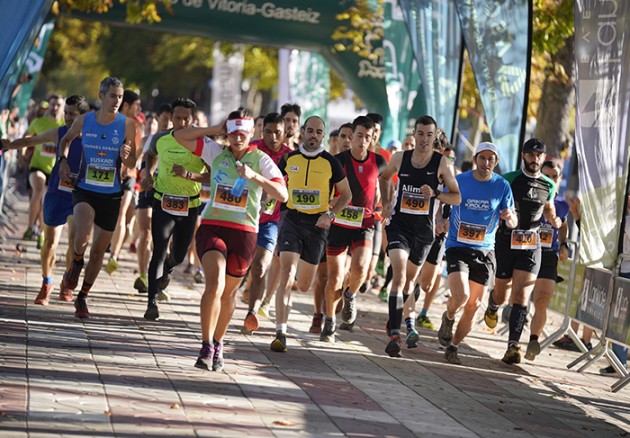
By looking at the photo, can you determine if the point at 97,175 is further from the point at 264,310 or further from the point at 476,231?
the point at 476,231

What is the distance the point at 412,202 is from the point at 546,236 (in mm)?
1893

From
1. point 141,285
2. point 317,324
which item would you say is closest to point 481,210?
point 317,324

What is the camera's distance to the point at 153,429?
282 inches

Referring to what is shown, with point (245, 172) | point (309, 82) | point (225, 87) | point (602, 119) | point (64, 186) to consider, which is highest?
point (225, 87)

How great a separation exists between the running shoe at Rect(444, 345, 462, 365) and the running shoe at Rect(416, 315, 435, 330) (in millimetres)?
2861

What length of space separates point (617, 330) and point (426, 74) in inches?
290

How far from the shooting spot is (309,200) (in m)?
11.7

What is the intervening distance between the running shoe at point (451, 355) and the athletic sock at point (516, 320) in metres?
0.73

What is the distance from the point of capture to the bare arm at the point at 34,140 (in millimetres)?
11922

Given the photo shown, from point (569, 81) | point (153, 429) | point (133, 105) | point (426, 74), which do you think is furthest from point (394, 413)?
point (569, 81)

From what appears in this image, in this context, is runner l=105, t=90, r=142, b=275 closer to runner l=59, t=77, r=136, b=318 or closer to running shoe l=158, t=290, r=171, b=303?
running shoe l=158, t=290, r=171, b=303

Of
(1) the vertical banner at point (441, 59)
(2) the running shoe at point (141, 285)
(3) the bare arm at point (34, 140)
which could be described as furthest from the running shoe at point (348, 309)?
(1) the vertical banner at point (441, 59)

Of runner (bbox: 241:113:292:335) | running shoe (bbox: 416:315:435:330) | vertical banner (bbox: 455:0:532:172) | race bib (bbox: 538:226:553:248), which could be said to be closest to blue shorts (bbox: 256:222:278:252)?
runner (bbox: 241:113:292:335)

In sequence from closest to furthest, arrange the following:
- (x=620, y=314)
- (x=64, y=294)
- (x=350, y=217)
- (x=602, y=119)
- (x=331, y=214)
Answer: (x=620, y=314)
(x=331, y=214)
(x=602, y=119)
(x=350, y=217)
(x=64, y=294)
